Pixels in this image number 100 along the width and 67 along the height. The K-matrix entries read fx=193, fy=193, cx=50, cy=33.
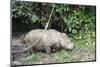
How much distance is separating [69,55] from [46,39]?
38 cm

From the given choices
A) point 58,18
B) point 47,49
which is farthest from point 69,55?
point 58,18

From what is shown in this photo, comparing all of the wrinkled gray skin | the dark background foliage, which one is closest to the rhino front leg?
the wrinkled gray skin

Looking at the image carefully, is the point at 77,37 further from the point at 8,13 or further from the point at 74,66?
the point at 8,13

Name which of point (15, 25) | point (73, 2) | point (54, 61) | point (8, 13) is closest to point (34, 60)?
point (54, 61)

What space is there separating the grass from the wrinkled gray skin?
0.26ft

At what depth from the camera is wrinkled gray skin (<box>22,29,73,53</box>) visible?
2.34 m

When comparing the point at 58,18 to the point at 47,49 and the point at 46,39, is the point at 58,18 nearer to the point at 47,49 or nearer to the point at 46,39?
the point at 46,39

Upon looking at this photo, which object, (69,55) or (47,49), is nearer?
(47,49)

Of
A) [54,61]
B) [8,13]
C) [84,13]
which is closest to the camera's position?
[8,13]

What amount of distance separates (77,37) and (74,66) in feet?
1.26

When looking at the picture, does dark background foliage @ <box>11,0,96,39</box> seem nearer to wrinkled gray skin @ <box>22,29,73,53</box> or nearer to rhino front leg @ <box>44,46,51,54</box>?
wrinkled gray skin @ <box>22,29,73,53</box>

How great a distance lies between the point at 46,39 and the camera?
94.3 inches

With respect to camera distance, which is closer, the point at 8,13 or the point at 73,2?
the point at 8,13

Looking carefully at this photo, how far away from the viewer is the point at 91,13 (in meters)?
2.63
